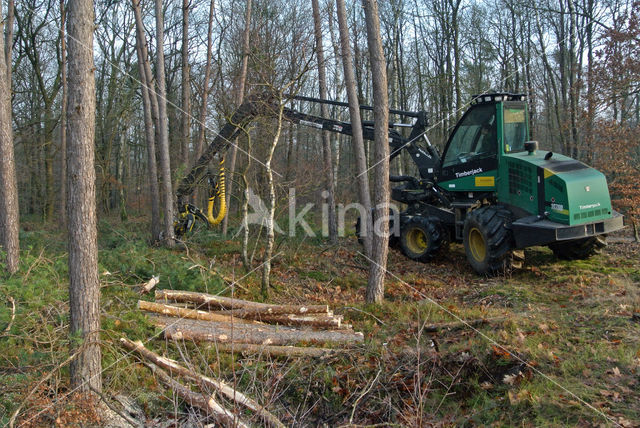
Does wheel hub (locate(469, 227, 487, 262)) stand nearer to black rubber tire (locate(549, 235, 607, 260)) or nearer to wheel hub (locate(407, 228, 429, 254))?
black rubber tire (locate(549, 235, 607, 260))

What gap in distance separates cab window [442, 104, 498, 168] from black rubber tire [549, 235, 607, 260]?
2.28m

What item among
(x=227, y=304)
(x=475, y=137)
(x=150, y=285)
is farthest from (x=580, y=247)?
(x=150, y=285)

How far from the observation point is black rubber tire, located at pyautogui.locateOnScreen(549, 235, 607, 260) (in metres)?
9.73

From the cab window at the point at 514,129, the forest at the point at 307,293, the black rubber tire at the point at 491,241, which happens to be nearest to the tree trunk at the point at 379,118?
the forest at the point at 307,293

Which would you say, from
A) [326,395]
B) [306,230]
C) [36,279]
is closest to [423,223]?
[306,230]

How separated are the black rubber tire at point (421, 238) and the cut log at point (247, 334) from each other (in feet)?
16.1

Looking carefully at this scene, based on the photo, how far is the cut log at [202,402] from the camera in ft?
13.9

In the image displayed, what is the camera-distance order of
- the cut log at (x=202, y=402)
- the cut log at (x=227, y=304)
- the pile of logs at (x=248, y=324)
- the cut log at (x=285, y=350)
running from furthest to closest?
the cut log at (x=227, y=304) → the pile of logs at (x=248, y=324) → the cut log at (x=285, y=350) → the cut log at (x=202, y=402)

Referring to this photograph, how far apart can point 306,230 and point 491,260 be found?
5969 millimetres

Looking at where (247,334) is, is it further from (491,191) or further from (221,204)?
(221,204)

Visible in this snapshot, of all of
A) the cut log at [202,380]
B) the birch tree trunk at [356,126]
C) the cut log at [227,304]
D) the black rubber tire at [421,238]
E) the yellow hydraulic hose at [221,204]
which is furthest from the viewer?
the yellow hydraulic hose at [221,204]

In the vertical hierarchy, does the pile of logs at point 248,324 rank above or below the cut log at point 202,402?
above

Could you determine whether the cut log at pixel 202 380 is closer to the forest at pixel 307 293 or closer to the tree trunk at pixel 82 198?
the forest at pixel 307 293

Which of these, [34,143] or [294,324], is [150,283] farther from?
[34,143]
